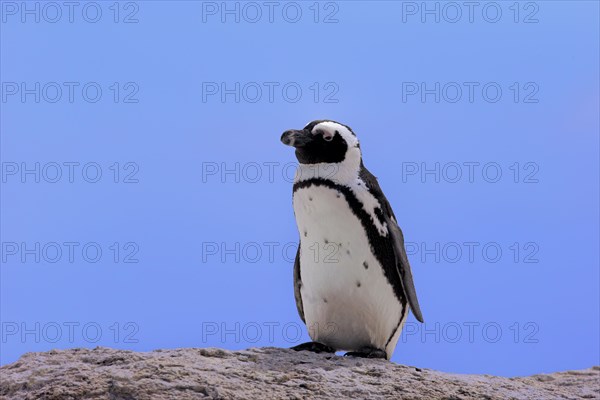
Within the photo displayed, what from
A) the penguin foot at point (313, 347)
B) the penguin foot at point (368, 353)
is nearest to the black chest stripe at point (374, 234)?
the penguin foot at point (368, 353)

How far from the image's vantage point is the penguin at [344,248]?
11.5 ft

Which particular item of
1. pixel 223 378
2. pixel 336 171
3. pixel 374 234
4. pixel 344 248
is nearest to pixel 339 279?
pixel 344 248

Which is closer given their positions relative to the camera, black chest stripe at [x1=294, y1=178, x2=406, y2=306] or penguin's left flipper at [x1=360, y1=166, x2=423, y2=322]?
black chest stripe at [x1=294, y1=178, x2=406, y2=306]

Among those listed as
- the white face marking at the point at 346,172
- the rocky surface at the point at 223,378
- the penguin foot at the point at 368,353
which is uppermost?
the white face marking at the point at 346,172

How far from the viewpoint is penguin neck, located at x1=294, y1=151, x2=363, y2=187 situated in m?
3.51

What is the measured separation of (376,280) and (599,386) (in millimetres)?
1821

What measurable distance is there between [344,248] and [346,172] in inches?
13.2

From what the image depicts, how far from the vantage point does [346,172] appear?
139 inches

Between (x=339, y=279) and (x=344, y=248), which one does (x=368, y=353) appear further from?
(x=344, y=248)

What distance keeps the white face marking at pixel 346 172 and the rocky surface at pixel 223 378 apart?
2.19 ft

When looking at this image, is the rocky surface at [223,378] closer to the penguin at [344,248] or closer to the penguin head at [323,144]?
the penguin at [344,248]

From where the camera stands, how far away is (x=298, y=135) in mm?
3492

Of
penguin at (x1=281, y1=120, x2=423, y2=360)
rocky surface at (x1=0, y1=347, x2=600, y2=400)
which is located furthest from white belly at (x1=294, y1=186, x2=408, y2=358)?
rocky surface at (x1=0, y1=347, x2=600, y2=400)

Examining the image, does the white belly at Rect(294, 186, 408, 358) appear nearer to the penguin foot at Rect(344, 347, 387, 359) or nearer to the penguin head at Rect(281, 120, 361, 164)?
the penguin foot at Rect(344, 347, 387, 359)
